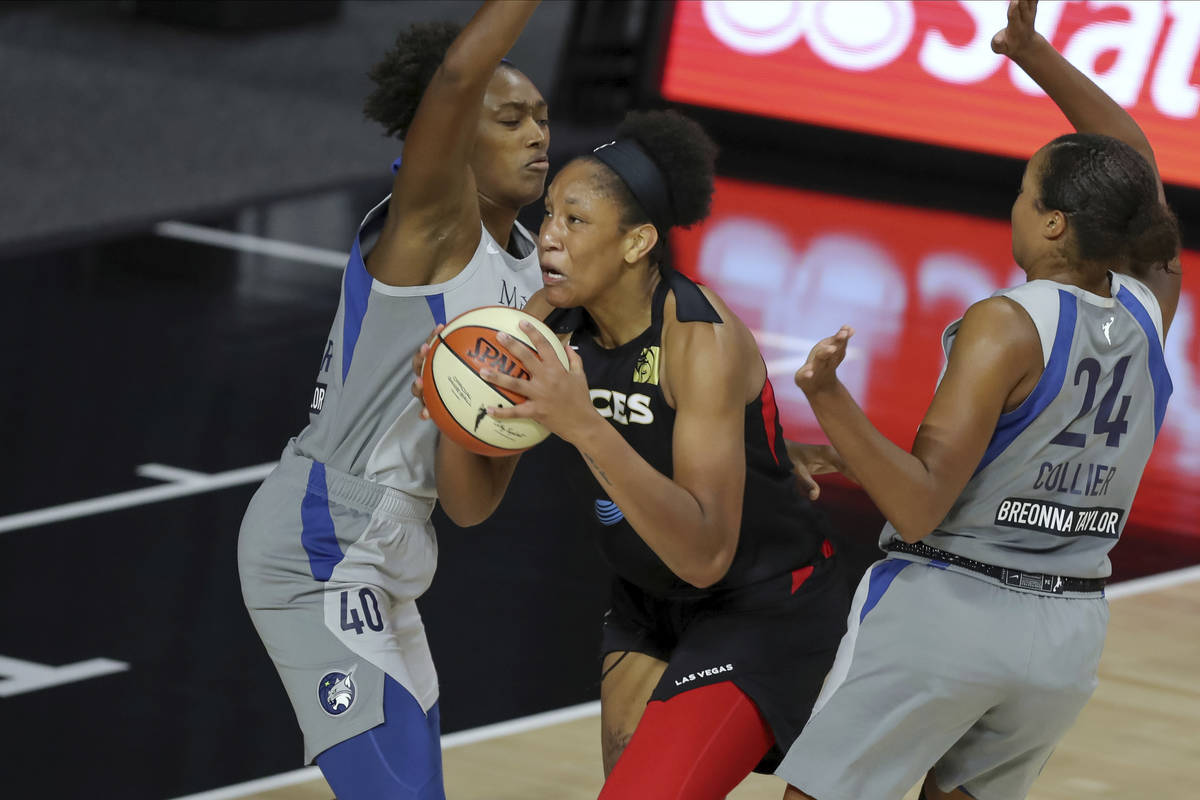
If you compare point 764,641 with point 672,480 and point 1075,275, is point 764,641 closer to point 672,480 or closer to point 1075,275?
point 672,480

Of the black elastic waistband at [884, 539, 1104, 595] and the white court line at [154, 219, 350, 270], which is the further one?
the white court line at [154, 219, 350, 270]

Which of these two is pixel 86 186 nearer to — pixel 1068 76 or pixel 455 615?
pixel 455 615

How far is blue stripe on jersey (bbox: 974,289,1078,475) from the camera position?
11.5ft

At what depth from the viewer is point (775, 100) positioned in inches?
550

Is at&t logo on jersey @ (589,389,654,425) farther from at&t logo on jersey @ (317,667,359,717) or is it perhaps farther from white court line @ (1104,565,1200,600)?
white court line @ (1104,565,1200,600)

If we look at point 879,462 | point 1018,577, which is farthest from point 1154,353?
point 879,462

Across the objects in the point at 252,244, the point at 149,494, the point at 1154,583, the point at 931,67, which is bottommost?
the point at 252,244

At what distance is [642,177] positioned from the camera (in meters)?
3.70

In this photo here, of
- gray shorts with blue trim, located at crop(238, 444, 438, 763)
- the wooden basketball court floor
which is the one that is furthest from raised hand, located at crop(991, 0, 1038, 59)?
the wooden basketball court floor

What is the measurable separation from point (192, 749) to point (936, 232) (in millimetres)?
7989

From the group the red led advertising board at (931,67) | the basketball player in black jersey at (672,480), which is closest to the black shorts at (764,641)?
the basketball player in black jersey at (672,480)

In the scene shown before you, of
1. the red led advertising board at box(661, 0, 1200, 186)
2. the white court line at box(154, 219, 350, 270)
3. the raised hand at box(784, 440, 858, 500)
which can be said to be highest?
the raised hand at box(784, 440, 858, 500)

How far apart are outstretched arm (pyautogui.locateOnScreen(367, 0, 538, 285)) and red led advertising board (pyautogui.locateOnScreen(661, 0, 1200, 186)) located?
31.0 ft

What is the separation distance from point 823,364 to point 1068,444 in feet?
1.83
